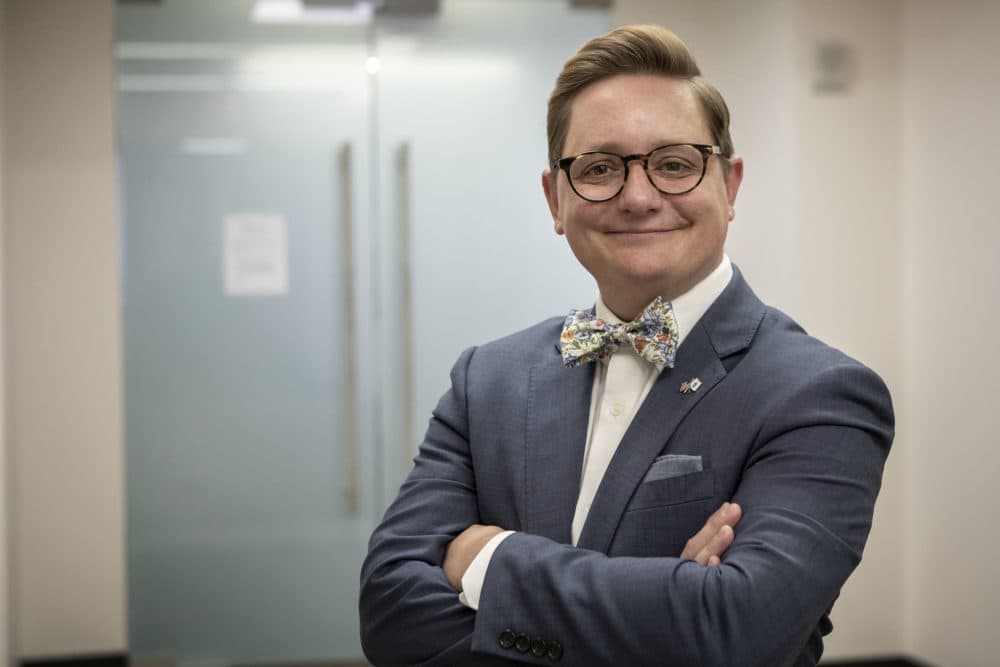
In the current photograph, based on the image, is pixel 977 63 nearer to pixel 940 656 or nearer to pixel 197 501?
pixel 940 656

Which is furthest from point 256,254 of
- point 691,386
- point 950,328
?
point 691,386

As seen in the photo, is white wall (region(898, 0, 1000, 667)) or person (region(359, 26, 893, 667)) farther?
white wall (region(898, 0, 1000, 667))

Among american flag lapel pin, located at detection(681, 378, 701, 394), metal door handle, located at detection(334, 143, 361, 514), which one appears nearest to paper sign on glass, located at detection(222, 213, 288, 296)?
metal door handle, located at detection(334, 143, 361, 514)

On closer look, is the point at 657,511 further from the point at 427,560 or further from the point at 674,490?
the point at 427,560

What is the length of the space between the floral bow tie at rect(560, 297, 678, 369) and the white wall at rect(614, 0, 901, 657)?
2257 mm

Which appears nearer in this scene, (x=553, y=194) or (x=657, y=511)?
(x=657, y=511)

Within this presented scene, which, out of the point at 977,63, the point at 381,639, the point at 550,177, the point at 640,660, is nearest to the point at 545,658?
the point at 640,660

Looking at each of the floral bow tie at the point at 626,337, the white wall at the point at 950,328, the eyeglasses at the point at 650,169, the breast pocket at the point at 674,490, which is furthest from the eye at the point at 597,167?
the white wall at the point at 950,328

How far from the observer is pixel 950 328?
10.9 feet

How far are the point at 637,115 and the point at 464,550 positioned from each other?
64 centimetres

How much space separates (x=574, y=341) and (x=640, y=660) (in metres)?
0.47

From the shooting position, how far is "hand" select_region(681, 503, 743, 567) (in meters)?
1.23

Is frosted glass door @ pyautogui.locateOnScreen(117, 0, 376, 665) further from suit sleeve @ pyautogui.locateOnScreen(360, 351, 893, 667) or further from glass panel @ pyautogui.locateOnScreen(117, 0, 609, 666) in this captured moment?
suit sleeve @ pyautogui.locateOnScreen(360, 351, 893, 667)

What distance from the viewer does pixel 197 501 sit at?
370 cm
